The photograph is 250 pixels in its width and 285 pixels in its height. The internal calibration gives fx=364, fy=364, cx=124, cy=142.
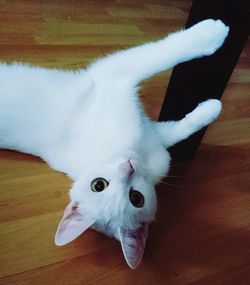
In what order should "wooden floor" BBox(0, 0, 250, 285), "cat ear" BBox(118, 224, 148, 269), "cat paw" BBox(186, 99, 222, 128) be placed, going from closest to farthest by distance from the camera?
"cat ear" BBox(118, 224, 148, 269) < "wooden floor" BBox(0, 0, 250, 285) < "cat paw" BBox(186, 99, 222, 128)

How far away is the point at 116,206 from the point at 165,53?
49 centimetres

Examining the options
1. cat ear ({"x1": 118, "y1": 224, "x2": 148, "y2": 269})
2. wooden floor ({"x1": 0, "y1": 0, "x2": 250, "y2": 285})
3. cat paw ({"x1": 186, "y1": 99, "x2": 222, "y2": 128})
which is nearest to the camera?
cat ear ({"x1": 118, "y1": 224, "x2": 148, "y2": 269})

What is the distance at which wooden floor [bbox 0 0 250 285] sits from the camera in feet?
3.35

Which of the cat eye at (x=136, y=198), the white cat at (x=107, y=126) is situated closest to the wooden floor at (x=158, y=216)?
the white cat at (x=107, y=126)

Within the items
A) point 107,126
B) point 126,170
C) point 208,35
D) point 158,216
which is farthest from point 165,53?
point 158,216

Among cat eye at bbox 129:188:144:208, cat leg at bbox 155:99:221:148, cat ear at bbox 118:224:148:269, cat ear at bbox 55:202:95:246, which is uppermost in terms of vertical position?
cat leg at bbox 155:99:221:148

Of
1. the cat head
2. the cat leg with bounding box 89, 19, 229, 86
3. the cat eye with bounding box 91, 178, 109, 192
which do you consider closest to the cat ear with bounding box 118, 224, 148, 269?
the cat head

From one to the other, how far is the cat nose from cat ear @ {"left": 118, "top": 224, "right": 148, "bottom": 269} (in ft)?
0.46

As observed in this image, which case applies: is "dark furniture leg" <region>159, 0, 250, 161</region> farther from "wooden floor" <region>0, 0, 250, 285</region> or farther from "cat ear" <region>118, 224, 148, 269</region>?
"cat ear" <region>118, 224, 148, 269</region>

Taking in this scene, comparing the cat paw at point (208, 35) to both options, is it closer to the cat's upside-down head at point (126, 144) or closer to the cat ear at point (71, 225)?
the cat's upside-down head at point (126, 144)

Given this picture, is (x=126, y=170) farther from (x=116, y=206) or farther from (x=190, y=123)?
(x=190, y=123)

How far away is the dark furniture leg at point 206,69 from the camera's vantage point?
1021 millimetres

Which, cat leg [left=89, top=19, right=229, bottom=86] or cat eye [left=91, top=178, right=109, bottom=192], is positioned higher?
cat leg [left=89, top=19, right=229, bottom=86]

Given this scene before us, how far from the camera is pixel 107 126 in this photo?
3.51 feet
